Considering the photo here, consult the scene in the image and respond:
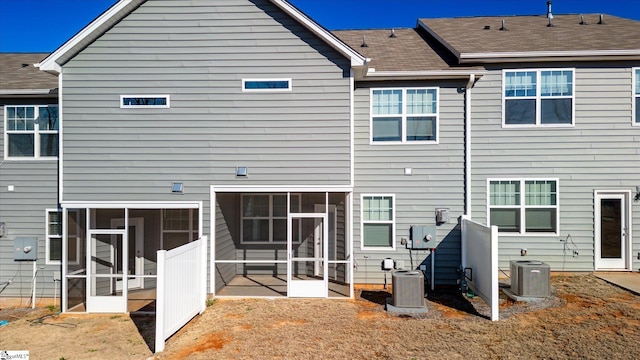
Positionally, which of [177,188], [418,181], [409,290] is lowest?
[409,290]

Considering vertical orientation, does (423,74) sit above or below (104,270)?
above

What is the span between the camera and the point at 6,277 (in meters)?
10.1

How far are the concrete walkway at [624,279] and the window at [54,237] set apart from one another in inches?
535

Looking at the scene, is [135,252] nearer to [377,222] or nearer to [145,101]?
[145,101]

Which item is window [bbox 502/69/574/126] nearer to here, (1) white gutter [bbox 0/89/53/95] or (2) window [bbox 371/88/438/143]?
(2) window [bbox 371/88/438/143]

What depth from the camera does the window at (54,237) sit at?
33.0 feet

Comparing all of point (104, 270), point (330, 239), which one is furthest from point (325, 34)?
point (104, 270)

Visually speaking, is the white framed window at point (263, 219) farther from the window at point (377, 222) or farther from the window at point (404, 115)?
the window at point (404, 115)

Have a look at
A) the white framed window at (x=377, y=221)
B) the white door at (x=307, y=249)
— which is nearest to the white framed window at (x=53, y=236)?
the white door at (x=307, y=249)

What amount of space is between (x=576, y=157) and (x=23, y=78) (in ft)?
49.5

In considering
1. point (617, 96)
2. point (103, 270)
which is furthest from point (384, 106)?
point (103, 270)

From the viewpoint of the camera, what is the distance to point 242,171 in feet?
29.4

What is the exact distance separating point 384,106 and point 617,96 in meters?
6.00

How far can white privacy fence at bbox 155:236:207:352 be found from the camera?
643 centimetres
